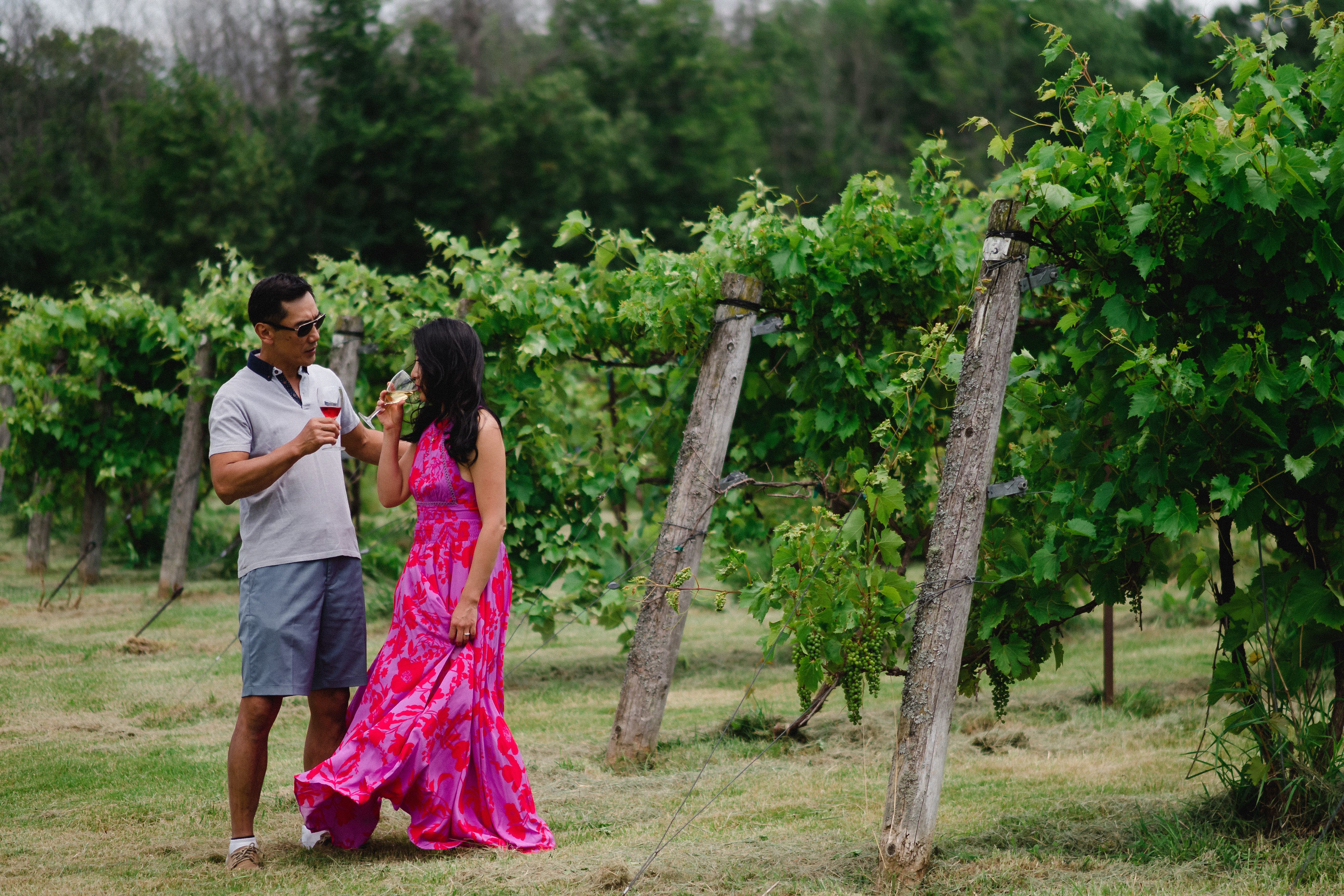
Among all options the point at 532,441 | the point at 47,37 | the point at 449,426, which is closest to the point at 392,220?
the point at 47,37

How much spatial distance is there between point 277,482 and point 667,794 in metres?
1.88

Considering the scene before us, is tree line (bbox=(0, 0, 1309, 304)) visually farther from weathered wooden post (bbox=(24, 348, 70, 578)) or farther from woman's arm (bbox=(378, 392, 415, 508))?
woman's arm (bbox=(378, 392, 415, 508))

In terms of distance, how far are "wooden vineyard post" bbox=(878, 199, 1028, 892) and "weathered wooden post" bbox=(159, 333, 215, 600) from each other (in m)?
7.34

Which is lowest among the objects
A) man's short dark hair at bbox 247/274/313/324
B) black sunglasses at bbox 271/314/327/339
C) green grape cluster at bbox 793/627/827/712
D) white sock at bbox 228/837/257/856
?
white sock at bbox 228/837/257/856

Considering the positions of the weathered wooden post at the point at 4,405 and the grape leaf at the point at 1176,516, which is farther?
the weathered wooden post at the point at 4,405

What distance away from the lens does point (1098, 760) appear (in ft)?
15.8

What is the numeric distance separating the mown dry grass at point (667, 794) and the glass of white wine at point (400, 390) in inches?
56.6

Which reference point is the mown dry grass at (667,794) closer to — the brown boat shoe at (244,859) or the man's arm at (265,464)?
the brown boat shoe at (244,859)

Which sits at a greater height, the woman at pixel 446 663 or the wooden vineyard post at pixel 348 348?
the wooden vineyard post at pixel 348 348

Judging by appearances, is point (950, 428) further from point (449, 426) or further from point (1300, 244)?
point (449, 426)

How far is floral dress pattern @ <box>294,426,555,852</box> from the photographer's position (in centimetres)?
363

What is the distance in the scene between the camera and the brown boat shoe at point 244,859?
3559 millimetres

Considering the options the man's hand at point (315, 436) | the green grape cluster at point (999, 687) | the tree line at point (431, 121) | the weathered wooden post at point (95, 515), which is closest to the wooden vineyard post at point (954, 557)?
the green grape cluster at point (999, 687)

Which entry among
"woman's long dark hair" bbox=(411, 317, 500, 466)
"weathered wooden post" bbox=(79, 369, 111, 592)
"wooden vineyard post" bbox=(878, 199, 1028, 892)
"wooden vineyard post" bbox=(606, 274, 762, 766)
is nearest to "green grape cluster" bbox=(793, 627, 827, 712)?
"wooden vineyard post" bbox=(878, 199, 1028, 892)
